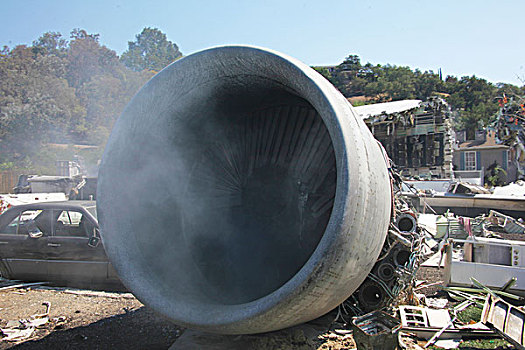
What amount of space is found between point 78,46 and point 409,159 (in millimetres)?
42520

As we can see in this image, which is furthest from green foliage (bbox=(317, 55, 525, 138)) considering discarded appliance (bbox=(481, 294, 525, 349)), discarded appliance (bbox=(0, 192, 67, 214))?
discarded appliance (bbox=(481, 294, 525, 349))

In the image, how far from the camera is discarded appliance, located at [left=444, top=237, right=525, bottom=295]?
11.6 ft

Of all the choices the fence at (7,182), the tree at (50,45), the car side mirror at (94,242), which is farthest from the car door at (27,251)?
the tree at (50,45)

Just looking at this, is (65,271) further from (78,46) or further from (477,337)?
(78,46)

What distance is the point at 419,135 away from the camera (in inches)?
593

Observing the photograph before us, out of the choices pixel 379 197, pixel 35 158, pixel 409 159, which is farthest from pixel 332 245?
pixel 35 158

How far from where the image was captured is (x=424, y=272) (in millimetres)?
4727

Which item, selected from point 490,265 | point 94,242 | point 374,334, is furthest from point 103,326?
point 490,265

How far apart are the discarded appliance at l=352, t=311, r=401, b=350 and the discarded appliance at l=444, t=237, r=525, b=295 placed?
5.97 ft

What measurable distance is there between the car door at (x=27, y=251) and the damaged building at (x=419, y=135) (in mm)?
12109

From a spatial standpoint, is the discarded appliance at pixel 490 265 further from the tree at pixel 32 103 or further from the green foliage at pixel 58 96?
the tree at pixel 32 103

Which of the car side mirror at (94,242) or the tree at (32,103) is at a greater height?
the tree at (32,103)

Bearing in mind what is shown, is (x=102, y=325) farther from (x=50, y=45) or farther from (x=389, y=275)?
(x=50, y=45)

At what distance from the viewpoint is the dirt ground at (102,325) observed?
236 centimetres
